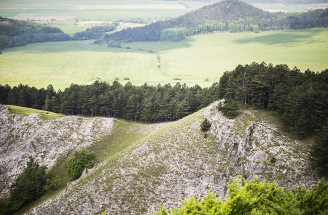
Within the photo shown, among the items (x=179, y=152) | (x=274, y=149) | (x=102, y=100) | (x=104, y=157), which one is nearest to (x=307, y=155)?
(x=274, y=149)

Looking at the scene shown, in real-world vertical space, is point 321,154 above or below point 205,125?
below

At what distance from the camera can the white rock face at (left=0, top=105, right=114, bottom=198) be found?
7881cm

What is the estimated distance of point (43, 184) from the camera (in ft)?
227

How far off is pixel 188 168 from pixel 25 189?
49.7 metres

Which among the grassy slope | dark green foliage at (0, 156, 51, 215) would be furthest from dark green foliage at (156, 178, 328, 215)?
dark green foliage at (0, 156, 51, 215)

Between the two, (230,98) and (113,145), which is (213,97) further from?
(113,145)

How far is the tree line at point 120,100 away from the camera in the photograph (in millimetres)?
108562

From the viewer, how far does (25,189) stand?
209 ft

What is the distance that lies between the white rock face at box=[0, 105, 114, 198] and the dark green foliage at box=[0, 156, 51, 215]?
34.4ft

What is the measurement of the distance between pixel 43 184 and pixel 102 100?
54677mm

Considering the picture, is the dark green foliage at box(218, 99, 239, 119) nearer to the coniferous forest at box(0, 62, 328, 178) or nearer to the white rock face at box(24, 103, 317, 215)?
the white rock face at box(24, 103, 317, 215)

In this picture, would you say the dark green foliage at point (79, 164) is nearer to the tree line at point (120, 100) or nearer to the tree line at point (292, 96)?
the tree line at point (120, 100)

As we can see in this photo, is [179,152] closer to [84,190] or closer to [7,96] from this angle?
[84,190]

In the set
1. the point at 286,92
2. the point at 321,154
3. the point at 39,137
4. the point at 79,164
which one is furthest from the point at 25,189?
the point at 286,92
